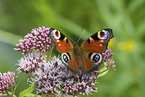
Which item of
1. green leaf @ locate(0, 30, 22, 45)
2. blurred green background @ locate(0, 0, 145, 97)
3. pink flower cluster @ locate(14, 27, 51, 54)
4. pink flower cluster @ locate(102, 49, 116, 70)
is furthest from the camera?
green leaf @ locate(0, 30, 22, 45)

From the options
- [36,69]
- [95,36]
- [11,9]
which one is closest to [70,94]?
[36,69]

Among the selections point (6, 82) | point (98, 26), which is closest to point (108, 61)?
point (6, 82)

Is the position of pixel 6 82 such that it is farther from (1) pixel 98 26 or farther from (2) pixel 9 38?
(1) pixel 98 26

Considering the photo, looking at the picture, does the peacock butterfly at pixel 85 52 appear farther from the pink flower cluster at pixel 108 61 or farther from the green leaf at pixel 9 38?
the green leaf at pixel 9 38

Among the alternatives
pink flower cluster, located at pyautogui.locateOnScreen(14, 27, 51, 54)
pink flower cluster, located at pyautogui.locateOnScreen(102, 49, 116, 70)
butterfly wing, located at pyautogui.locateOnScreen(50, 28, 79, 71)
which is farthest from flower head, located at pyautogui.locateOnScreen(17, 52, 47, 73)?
pink flower cluster, located at pyautogui.locateOnScreen(102, 49, 116, 70)

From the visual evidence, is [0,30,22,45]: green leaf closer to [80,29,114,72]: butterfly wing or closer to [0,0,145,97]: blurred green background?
[0,0,145,97]: blurred green background

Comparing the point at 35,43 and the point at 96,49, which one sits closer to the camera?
the point at 96,49
